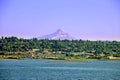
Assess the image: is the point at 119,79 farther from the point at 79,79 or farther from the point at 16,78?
the point at 16,78

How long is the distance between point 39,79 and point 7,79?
4749mm

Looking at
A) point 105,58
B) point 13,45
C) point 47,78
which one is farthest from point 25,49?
point 47,78

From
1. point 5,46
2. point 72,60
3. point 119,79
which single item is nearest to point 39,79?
point 119,79

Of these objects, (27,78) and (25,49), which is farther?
(25,49)

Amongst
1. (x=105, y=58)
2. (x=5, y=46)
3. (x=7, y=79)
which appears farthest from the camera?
(x=5, y=46)

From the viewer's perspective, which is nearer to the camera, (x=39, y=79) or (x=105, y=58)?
(x=39, y=79)

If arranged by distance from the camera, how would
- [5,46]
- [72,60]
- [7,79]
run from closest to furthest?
[7,79]
[72,60]
[5,46]

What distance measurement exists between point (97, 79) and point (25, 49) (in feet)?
412

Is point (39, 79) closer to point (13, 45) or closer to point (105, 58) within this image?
point (105, 58)

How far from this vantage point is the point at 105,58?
146 m

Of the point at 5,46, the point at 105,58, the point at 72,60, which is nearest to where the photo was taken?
the point at 72,60

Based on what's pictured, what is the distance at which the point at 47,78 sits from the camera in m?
66.1

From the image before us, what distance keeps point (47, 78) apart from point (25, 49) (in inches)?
4904

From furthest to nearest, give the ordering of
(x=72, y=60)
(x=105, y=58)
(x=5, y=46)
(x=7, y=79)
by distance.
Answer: (x=5, y=46) < (x=105, y=58) < (x=72, y=60) < (x=7, y=79)
